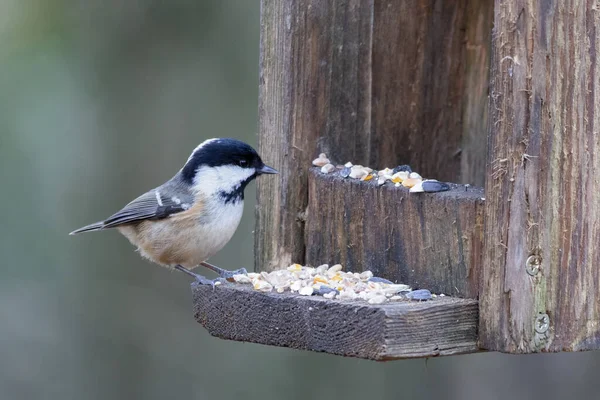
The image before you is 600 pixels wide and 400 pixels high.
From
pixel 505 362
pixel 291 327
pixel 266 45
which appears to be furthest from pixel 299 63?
pixel 505 362

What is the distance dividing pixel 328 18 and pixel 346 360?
3692mm

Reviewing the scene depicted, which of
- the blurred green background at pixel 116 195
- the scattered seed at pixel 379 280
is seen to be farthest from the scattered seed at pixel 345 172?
the blurred green background at pixel 116 195

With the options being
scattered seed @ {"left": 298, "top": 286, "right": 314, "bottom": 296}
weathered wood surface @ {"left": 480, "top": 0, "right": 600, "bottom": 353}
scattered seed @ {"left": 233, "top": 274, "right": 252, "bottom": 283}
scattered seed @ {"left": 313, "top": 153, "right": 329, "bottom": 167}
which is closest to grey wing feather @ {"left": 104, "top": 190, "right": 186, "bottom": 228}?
scattered seed @ {"left": 313, "top": 153, "right": 329, "bottom": 167}

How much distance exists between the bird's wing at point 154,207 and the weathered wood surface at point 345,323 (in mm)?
992

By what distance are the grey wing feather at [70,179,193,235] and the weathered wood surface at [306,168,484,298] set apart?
70 cm

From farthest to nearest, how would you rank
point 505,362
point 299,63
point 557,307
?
1. point 505,362
2. point 299,63
3. point 557,307

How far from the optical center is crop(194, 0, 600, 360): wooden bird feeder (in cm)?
298

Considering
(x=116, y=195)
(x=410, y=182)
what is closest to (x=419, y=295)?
(x=410, y=182)

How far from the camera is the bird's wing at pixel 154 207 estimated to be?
4.27 metres

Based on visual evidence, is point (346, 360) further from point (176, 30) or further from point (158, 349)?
point (176, 30)

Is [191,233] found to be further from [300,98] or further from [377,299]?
[377,299]

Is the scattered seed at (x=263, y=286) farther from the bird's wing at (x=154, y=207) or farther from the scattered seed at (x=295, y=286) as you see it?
the bird's wing at (x=154, y=207)

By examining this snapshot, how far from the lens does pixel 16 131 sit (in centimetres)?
717

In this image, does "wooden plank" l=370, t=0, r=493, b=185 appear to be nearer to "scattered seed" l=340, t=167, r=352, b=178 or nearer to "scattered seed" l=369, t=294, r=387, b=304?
"scattered seed" l=340, t=167, r=352, b=178
